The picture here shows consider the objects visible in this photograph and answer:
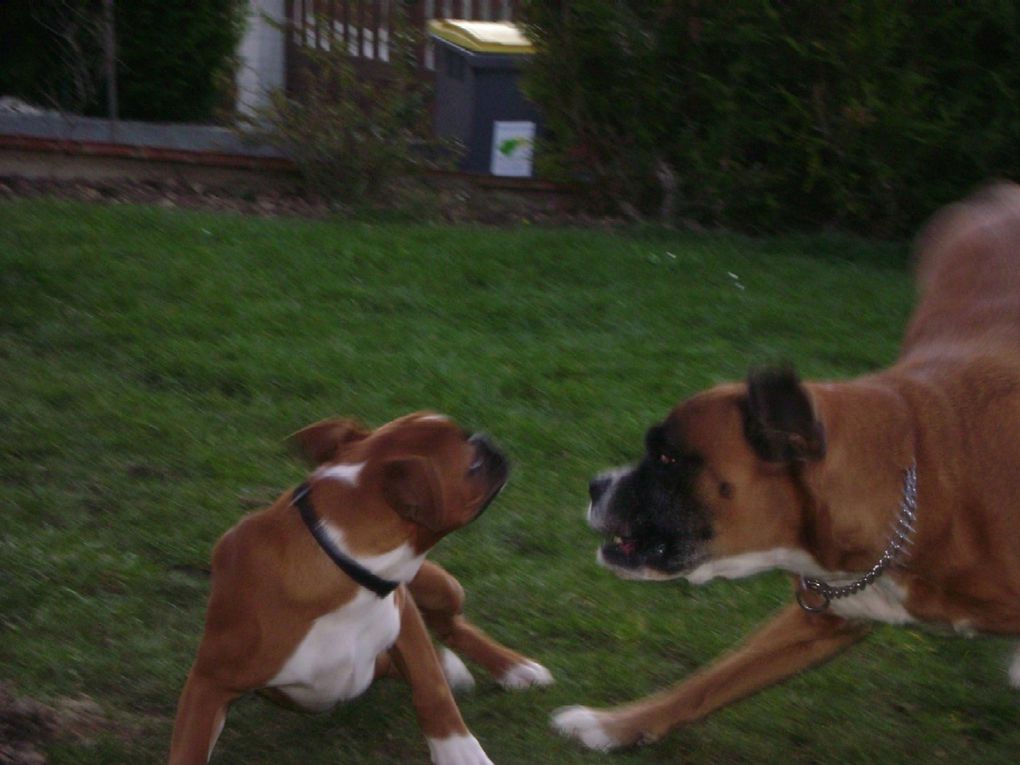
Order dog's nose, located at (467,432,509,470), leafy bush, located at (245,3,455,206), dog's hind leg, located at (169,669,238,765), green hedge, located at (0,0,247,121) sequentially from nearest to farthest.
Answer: dog's hind leg, located at (169,669,238,765) < dog's nose, located at (467,432,509,470) < leafy bush, located at (245,3,455,206) < green hedge, located at (0,0,247,121)

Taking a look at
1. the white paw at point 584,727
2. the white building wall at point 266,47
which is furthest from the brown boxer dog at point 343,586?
the white building wall at point 266,47

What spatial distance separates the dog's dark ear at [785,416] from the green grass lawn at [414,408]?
938 mm

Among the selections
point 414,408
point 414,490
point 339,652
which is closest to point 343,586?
point 339,652

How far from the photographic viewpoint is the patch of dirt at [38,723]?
137 inches

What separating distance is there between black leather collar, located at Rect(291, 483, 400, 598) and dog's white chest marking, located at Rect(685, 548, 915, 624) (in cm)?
85

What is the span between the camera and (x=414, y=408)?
614 cm

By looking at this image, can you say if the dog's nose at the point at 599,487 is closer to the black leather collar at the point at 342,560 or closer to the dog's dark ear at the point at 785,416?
the dog's dark ear at the point at 785,416

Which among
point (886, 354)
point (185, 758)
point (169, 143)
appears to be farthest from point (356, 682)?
point (169, 143)

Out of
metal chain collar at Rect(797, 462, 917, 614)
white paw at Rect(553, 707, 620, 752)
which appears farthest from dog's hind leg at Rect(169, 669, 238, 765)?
metal chain collar at Rect(797, 462, 917, 614)

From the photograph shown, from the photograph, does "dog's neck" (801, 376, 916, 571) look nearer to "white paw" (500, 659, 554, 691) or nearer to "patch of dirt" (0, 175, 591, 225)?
"white paw" (500, 659, 554, 691)

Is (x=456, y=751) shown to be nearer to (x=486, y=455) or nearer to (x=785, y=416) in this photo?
(x=486, y=455)

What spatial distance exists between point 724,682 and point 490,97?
829 cm

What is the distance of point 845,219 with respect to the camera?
10.2m

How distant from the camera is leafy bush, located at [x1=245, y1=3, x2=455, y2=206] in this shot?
9.55 metres
